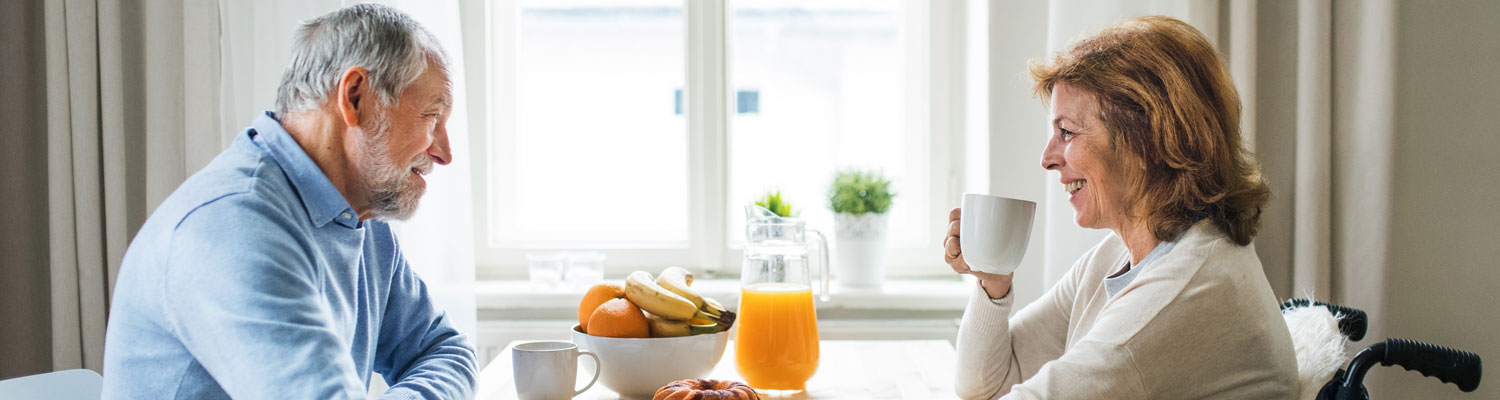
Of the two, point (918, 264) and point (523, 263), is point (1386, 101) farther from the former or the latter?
point (523, 263)

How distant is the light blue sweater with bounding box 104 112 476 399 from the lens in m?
0.90

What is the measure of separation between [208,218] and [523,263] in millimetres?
1702

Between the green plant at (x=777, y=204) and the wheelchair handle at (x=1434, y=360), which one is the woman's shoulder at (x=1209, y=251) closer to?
the wheelchair handle at (x=1434, y=360)

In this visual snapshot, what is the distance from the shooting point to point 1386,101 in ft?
5.62

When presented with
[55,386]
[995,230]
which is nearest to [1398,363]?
[995,230]

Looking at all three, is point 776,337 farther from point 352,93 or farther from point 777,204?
point 777,204

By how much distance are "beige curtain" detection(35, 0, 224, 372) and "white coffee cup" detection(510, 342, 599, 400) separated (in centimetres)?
116

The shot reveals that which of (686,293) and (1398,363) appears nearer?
(1398,363)

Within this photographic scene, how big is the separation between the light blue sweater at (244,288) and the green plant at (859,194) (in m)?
1.31

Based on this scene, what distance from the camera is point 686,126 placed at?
2.55 meters

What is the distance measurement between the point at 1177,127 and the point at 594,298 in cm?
79

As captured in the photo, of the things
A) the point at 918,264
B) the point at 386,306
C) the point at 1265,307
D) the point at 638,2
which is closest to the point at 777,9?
the point at 638,2

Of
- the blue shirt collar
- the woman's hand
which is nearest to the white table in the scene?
the woman's hand

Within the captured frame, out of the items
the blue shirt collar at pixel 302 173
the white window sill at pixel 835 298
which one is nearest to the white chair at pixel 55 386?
the blue shirt collar at pixel 302 173
